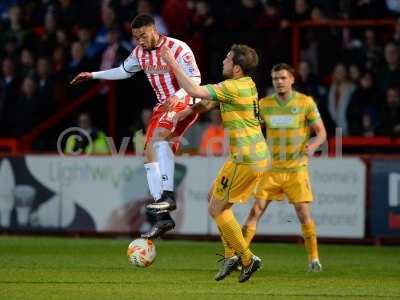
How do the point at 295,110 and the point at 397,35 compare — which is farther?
the point at 397,35

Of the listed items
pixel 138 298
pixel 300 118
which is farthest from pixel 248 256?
pixel 300 118

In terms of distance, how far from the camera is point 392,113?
634 inches

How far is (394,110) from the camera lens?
634 inches

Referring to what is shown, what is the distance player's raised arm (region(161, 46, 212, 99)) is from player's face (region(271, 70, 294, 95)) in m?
2.75

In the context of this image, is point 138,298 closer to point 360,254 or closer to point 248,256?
point 248,256

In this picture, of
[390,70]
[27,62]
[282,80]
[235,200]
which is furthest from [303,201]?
[27,62]

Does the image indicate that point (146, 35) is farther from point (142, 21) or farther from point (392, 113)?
A: point (392, 113)

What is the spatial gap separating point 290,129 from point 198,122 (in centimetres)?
525

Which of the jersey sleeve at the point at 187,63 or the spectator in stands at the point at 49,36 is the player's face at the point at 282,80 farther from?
the spectator in stands at the point at 49,36

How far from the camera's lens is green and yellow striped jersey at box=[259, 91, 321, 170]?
12.6m

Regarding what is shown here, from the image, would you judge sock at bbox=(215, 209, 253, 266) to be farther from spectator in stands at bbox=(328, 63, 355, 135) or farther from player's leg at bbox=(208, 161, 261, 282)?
spectator in stands at bbox=(328, 63, 355, 135)

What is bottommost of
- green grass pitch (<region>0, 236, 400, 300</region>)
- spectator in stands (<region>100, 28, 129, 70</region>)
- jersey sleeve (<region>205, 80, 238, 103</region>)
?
green grass pitch (<region>0, 236, 400, 300</region>)

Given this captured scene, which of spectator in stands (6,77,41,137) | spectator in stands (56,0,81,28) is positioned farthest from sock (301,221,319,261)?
spectator in stands (56,0,81,28)

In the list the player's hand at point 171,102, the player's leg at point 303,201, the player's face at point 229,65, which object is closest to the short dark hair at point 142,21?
the player's hand at point 171,102
